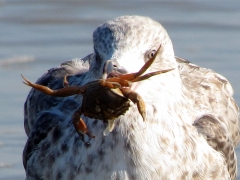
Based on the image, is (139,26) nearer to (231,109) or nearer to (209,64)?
(231,109)

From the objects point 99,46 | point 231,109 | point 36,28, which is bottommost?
point 36,28

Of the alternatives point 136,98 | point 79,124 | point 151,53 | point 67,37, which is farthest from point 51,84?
point 67,37

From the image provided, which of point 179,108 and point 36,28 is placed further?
point 36,28

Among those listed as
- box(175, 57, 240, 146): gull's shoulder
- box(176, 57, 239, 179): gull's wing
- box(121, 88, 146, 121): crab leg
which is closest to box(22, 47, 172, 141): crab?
box(121, 88, 146, 121): crab leg

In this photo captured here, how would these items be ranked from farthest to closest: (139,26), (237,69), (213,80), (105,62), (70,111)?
(237,69) < (213,80) < (70,111) < (139,26) < (105,62)

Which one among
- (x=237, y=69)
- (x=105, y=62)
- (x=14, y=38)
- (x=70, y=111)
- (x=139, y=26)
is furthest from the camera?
(x=14, y=38)

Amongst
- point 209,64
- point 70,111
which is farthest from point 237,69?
point 70,111

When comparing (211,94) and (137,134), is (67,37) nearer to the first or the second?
(211,94)

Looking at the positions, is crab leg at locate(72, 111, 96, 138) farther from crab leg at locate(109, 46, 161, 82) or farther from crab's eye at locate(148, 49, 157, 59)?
crab's eye at locate(148, 49, 157, 59)
